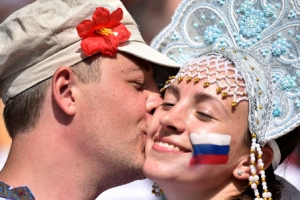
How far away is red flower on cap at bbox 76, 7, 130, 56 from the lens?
266cm

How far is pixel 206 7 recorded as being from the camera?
9.39 feet

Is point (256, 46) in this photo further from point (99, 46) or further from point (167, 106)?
point (99, 46)

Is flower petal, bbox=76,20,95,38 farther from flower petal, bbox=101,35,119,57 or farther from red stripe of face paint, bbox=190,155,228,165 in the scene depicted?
red stripe of face paint, bbox=190,155,228,165

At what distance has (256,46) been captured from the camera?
8.82 feet

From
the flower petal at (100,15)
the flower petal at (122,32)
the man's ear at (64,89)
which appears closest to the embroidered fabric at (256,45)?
the flower petal at (122,32)

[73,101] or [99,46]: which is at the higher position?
[99,46]

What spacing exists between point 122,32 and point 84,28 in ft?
0.59

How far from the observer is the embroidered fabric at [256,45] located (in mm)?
2488

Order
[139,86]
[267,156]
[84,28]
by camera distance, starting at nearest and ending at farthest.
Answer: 1. [267,156]
2. [84,28]
3. [139,86]

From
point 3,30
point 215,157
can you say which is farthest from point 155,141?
point 3,30

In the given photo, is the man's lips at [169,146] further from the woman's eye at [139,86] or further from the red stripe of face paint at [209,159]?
the woman's eye at [139,86]

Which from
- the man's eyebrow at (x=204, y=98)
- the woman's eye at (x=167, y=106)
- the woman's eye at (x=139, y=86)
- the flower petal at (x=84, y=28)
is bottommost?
the woman's eye at (x=167, y=106)

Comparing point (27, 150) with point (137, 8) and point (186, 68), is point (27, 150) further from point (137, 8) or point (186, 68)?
point (137, 8)

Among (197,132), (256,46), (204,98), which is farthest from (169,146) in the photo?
(256,46)
